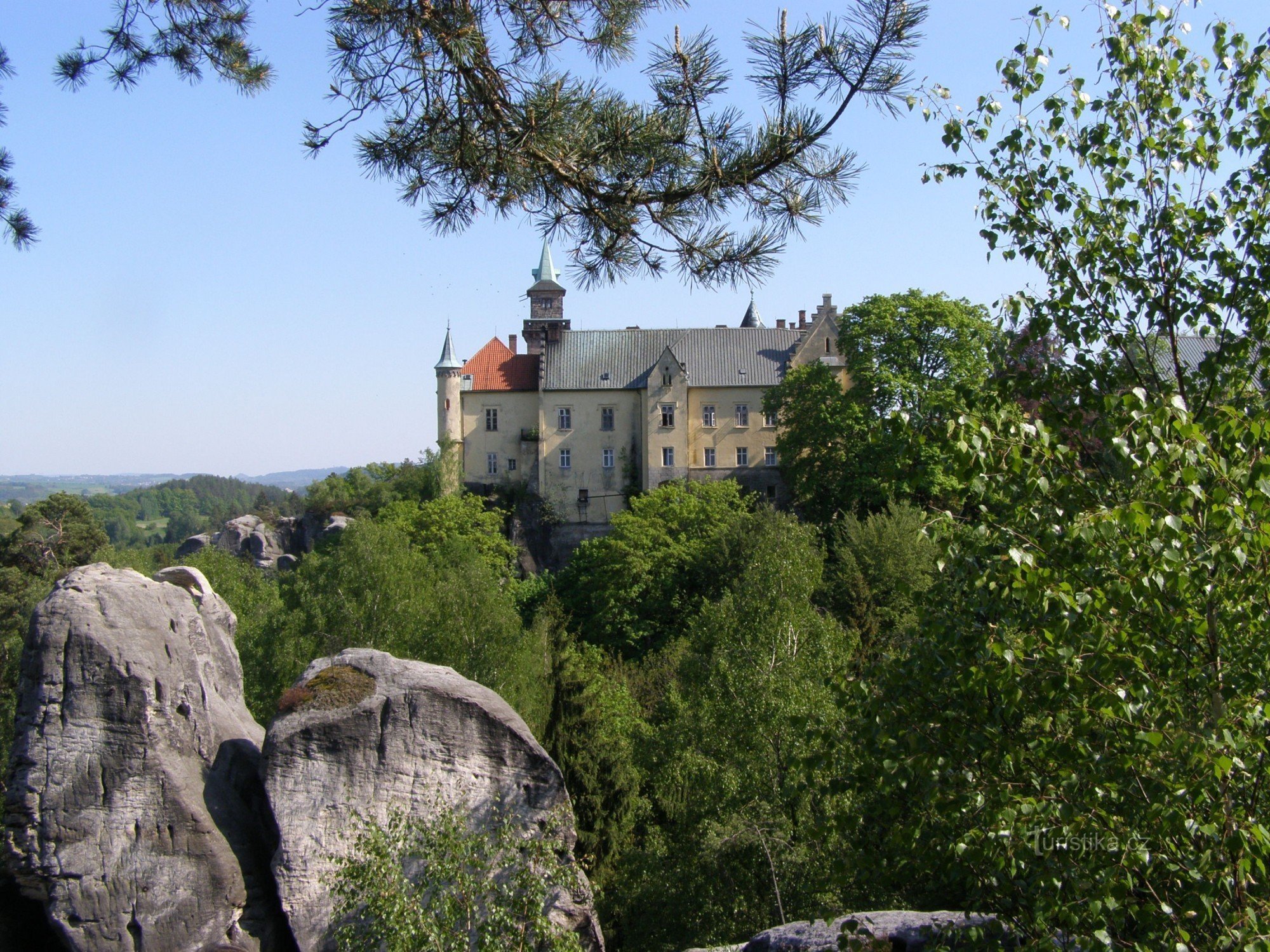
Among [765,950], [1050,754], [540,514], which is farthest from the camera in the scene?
[540,514]

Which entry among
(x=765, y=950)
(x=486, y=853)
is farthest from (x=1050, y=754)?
(x=486, y=853)

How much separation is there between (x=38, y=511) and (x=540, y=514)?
73.6 feet

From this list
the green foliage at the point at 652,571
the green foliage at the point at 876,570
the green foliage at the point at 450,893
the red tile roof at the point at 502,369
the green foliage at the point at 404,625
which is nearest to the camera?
the green foliage at the point at 450,893

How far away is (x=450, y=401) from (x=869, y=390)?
2448 centimetres

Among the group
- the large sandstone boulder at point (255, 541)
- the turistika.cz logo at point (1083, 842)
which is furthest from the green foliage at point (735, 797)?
the large sandstone boulder at point (255, 541)

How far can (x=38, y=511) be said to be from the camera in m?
47.8

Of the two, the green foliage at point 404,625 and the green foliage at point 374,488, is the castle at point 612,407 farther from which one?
the green foliage at point 404,625

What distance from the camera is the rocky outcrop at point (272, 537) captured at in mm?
65312

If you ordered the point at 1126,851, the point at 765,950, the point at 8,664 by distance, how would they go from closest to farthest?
the point at 1126,851
the point at 765,950
the point at 8,664

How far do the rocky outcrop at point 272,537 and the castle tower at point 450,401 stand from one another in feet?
31.3

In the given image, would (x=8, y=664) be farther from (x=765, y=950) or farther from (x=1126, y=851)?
(x=1126, y=851)

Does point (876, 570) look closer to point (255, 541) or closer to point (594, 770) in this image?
point (594, 770)

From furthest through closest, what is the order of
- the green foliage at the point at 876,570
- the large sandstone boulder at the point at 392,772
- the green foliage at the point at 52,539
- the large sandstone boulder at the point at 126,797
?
the green foliage at the point at 52,539 < the green foliage at the point at 876,570 < the large sandstone boulder at the point at 392,772 < the large sandstone boulder at the point at 126,797

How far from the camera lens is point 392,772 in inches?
547
